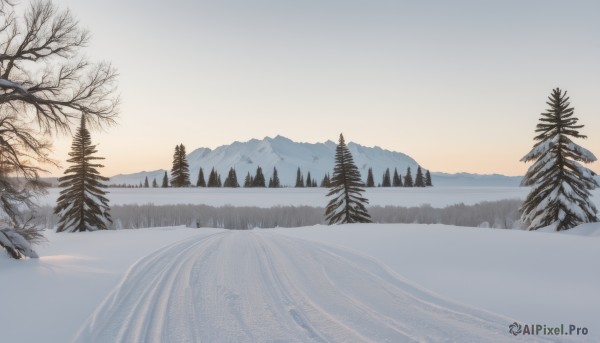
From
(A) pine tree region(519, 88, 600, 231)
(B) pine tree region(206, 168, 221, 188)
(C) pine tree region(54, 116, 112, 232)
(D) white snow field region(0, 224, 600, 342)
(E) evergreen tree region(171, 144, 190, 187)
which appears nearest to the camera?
(D) white snow field region(0, 224, 600, 342)

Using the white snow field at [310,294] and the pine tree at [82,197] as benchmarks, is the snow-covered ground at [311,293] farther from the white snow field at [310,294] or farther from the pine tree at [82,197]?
the pine tree at [82,197]

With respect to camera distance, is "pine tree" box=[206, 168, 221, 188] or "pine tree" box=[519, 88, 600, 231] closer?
"pine tree" box=[519, 88, 600, 231]

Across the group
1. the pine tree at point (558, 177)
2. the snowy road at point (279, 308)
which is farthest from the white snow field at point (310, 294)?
the pine tree at point (558, 177)

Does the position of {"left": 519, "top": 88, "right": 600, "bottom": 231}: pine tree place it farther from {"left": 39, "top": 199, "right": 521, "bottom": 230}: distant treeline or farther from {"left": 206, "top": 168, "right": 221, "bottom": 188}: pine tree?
{"left": 206, "top": 168, "right": 221, "bottom": 188}: pine tree

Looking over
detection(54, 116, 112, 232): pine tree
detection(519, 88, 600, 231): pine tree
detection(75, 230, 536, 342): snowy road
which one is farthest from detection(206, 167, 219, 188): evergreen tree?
detection(75, 230, 536, 342): snowy road

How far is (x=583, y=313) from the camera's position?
A: 21.1 feet

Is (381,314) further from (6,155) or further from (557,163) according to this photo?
(557,163)

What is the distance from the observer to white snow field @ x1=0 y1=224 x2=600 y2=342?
5.84 m

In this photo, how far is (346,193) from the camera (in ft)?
113

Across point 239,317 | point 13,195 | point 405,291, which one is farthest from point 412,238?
point 13,195

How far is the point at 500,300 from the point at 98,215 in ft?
109

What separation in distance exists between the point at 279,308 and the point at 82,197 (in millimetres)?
30852

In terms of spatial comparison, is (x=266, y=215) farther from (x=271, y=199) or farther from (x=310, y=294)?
(x=310, y=294)

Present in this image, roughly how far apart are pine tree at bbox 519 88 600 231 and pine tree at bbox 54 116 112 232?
32008 millimetres
